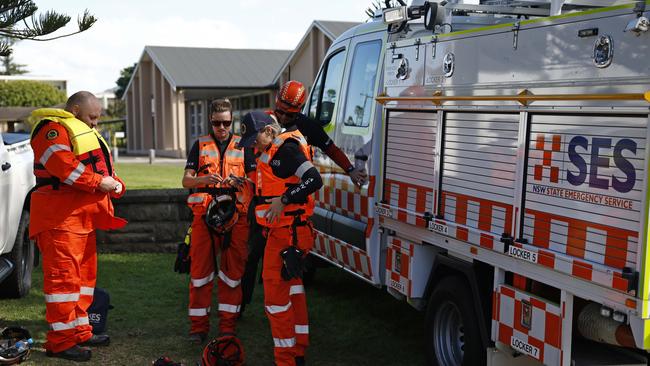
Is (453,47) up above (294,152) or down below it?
above

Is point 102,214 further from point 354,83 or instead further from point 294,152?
point 354,83

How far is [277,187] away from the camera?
17.0 ft

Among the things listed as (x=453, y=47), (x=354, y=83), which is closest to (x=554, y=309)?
(x=453, y=47)

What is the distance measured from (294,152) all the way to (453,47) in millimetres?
1217

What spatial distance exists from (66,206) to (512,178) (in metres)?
3.19

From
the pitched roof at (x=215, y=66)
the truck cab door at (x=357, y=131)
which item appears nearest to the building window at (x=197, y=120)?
the pitched roof at (x=215, y=66)

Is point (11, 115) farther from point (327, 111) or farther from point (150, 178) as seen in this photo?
point (327, 111)

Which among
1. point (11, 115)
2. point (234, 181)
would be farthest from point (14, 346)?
point (11, 115)

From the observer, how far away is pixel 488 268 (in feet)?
15.1

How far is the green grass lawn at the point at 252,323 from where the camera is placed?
5906mm

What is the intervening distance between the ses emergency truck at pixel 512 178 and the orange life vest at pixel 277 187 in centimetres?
71

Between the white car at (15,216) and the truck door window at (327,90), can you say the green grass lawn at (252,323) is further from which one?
the truck door window at (327,90)

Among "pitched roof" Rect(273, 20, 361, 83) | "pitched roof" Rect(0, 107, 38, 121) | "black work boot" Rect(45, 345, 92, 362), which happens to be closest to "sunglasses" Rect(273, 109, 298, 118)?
"black work boot" Rect(45, 345, 92, 362)

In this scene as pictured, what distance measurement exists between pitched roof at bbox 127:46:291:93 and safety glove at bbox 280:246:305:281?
1369 inches
